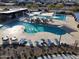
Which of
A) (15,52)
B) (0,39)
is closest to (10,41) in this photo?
(0,39)

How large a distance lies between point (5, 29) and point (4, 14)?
6525 millimetres

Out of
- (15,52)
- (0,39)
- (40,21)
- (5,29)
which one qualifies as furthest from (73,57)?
(40,21)

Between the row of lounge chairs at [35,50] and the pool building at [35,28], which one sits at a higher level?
the row of lounge chairs at [35,50]

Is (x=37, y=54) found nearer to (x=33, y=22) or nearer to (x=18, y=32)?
(x=18, y=32)

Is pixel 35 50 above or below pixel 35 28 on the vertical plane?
above

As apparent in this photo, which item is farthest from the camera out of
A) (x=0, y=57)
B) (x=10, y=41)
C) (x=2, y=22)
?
(x=2, y=22)

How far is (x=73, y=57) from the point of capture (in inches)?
686

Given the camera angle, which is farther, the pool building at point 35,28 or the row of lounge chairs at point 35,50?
the pool building at point 35,28

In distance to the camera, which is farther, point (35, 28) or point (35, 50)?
point (35, 28)

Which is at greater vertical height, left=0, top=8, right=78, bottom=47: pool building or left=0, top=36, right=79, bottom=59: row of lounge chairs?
left=0, top=36, right=79, bottom=59: row of lounge chairs

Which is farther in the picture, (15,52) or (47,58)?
(15,52)

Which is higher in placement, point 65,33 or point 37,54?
point 37,54

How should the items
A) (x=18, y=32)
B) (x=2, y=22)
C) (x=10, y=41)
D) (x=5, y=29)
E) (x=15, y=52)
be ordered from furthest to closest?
(x=2, y=22), (x=5, y=29), (x=18, y=32), (x=10, y=41), (x=15, y=52)

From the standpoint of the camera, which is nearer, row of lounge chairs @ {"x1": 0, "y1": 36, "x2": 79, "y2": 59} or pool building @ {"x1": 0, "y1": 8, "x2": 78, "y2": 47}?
row of lounge chairs @ {"x1": 0, "y1": 36, "x2": 79, "y2": 59}
